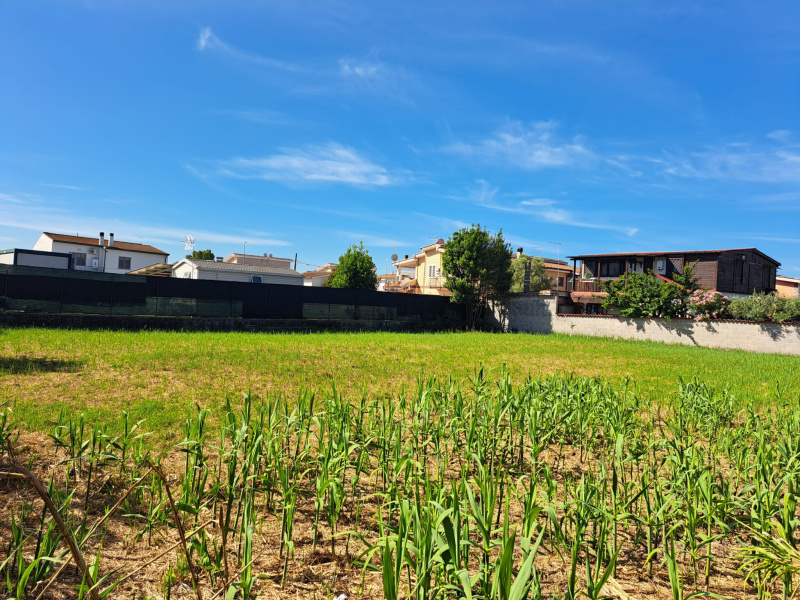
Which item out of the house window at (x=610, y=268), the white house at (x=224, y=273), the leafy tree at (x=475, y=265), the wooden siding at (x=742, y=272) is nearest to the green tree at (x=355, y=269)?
the white house at (x=224, y=273)

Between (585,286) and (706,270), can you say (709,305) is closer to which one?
(706,270)

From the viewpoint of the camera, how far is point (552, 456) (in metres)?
5.01

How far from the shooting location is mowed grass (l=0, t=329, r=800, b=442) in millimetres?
6617

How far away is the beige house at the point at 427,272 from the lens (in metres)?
45.2

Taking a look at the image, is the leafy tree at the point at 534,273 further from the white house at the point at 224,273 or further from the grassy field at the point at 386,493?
the grassy field at the point at 386,493

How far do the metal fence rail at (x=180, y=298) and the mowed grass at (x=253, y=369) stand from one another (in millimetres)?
2803

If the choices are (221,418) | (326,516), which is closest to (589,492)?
(326,516)

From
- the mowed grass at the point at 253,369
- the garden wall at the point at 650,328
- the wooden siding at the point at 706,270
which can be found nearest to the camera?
the mowed grass at the point at 253,369

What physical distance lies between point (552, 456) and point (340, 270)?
34.9 m

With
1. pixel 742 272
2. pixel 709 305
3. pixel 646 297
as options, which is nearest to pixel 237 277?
pixel 646 297

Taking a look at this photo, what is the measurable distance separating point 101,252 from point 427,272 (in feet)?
105

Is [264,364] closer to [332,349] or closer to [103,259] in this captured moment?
[332,349]

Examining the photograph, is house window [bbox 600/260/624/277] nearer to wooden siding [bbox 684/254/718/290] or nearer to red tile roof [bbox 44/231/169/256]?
wooden siding [bbox 684/254/718/290]

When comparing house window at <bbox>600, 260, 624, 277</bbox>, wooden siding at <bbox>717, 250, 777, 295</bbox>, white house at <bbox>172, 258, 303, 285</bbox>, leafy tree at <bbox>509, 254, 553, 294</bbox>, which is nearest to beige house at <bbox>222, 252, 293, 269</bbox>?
white house at <bbox>172, 258, 303, 285</bbox>
